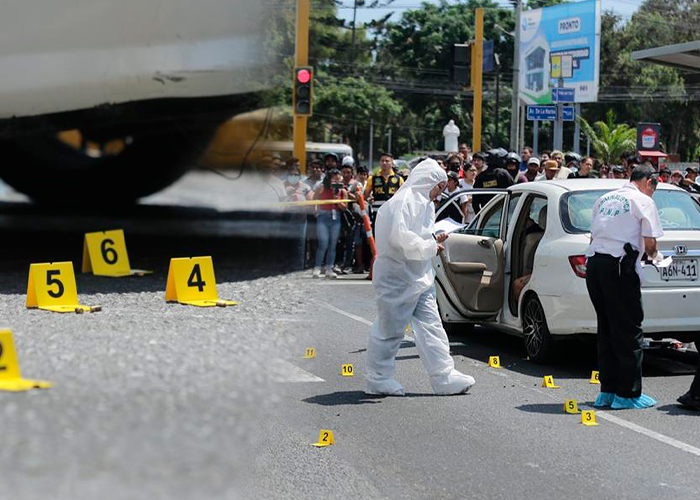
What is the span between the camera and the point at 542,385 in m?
7.67

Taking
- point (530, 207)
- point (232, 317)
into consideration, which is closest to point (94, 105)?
point (232, 317)

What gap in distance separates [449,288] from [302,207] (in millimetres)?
6053

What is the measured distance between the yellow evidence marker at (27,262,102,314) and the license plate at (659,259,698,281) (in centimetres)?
470

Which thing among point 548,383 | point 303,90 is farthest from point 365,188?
point 548,383

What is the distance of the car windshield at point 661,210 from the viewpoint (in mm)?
8422

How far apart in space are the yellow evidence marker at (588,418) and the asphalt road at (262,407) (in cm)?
7

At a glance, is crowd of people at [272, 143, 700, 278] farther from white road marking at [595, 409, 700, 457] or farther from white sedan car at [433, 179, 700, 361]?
white road marking at [595, 409, 700, 457]

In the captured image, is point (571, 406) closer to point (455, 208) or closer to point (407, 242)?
point (407, 242)

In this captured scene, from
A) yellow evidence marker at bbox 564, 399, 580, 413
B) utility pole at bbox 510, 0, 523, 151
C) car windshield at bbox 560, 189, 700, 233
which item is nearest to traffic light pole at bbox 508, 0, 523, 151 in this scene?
utility pole at bbox 510, 0, 523, 151

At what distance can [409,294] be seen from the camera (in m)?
7.20

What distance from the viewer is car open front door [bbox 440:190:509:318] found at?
9.12 metres

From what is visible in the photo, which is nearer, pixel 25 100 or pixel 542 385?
pixel 542 385

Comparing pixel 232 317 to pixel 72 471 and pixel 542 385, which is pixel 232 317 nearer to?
pixel 542 385

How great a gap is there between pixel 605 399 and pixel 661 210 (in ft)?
7.56
